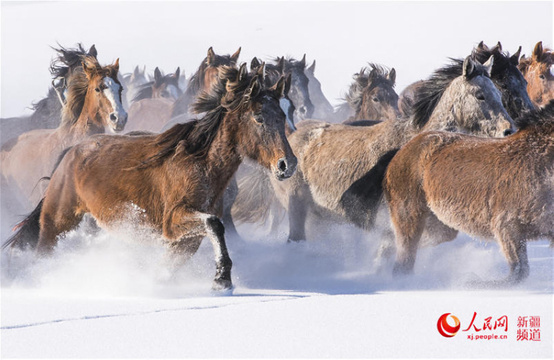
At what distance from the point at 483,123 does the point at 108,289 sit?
3.81m

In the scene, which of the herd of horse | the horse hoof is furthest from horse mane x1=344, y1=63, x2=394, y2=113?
the horse hoof

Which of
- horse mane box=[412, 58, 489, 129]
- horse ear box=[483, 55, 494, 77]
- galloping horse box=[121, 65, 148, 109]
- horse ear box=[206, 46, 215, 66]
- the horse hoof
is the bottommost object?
the horse hoof

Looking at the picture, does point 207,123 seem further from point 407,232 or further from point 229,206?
point 229,206

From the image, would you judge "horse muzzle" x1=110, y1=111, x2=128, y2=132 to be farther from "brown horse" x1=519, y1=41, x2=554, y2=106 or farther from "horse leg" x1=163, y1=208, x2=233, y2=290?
"brown horse" x1=519, y1=41, x2=554, y2=106

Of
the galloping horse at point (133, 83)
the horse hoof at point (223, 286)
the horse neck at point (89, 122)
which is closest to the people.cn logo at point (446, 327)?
the horse hoof at point (223, 286)

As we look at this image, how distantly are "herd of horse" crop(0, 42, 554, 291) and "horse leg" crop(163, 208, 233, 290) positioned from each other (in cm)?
1

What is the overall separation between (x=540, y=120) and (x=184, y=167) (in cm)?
→ 303

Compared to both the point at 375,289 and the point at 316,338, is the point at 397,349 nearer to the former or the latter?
the point at 316,338

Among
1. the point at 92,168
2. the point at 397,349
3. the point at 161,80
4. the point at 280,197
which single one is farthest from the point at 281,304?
the point at 161,80

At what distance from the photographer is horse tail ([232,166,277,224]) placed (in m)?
11.5

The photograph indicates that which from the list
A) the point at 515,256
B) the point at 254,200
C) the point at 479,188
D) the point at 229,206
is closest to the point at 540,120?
the point at 479,188

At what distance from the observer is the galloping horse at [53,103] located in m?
12.4

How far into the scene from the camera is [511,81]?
10078 millimetres

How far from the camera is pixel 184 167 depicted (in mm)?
8133
